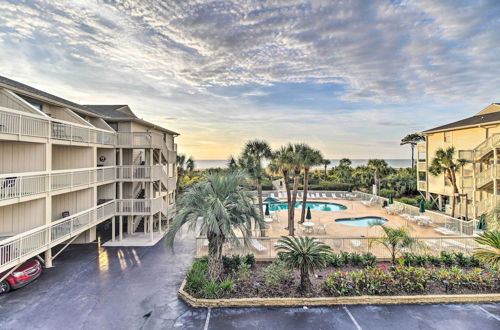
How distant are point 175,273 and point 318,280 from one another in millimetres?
6450

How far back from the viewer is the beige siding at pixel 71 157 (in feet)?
43.2

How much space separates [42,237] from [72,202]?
454 cm

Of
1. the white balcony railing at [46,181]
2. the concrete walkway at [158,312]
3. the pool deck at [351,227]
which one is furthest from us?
the pool deck at [351,227]

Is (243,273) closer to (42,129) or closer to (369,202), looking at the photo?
(42,129)

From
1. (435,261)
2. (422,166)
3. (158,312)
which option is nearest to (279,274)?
(158,312)

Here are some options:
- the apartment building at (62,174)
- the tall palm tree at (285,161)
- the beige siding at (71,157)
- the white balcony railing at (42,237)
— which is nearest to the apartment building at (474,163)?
the tall palm tree at (285,161)

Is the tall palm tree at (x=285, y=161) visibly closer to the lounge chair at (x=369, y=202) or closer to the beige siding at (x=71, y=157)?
the beige siding at (x=71, y=157)

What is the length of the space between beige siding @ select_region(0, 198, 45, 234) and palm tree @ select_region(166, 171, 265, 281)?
627 centimetres

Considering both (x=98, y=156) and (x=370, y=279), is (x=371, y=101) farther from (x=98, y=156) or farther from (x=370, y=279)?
(x=98, y=156)

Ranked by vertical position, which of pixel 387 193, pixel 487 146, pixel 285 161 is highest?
pixel 487 146

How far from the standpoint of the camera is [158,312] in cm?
741

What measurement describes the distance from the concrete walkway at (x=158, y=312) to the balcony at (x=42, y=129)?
607 cm

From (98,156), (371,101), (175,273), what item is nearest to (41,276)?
(175,273)

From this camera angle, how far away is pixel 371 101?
1036 inches
